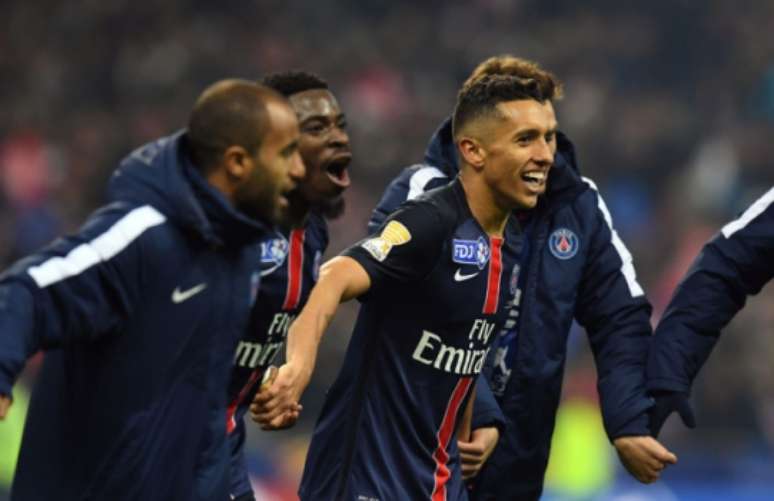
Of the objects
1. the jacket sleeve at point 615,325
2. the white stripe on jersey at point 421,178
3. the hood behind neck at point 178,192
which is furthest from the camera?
the white stripe on jersey at point 421,178

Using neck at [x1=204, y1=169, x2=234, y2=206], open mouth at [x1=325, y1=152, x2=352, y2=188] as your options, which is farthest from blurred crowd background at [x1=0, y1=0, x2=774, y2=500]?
neck at [x1=204, y1=169, x2=234, y2=206]

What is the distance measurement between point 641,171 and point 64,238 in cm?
1077

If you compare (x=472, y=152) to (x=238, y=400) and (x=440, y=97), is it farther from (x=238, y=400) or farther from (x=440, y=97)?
(x=440, y=97)

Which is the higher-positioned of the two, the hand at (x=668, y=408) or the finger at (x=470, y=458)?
the hand at (x=668, y=408)

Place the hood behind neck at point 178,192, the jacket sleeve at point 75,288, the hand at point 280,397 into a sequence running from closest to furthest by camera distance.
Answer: the jacket sleeve at point 75,288 → the hood behind neck at point 178,192 → the hand at point 280,397

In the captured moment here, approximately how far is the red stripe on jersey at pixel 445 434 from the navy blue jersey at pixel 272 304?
1.89 feet

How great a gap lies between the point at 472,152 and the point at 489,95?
7.4 inches

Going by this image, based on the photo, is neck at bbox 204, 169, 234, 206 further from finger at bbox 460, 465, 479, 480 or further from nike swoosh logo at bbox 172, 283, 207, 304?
finger at bbox 460, 465, 479, 480

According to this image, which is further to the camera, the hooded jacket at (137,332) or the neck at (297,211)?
the neck at (297,211)

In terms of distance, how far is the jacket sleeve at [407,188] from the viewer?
573cm

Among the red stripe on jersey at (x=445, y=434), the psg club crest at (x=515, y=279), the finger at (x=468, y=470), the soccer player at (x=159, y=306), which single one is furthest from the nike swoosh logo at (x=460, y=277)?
the soccer player at (x=159, y=306)

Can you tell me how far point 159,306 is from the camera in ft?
13.5

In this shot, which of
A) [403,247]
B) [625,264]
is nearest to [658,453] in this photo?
[625,264]

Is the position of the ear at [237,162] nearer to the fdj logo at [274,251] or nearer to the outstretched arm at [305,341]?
the outstretched arm at [305,341]
